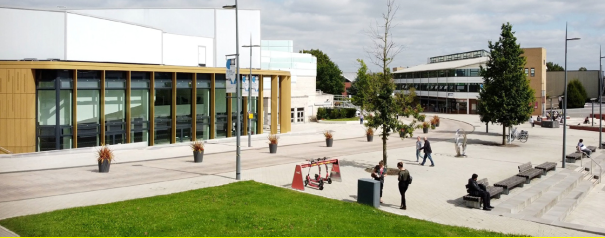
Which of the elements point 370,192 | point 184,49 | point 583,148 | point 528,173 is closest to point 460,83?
point 583,148

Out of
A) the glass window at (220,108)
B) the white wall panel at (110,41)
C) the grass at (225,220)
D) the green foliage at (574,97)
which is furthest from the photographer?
the green foliage at (574,97)

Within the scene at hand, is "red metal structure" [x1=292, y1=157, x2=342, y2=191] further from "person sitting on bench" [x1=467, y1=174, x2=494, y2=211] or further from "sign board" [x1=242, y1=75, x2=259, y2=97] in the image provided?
"sign board" [x1=242, y1=75, x2=259, y2=97]

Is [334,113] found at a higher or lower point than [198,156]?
higher

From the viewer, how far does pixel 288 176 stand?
21.0 metres

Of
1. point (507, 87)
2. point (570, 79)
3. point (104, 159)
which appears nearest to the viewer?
point (104, 159)

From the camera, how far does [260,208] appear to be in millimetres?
14141

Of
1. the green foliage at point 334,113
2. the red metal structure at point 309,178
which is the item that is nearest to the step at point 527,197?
the red metal structure at point 309,178

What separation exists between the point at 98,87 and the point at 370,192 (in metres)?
22.1

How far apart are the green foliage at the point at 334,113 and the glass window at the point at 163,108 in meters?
31.7

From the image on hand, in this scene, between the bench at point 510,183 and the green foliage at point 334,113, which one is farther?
the green foliage at point 334,113

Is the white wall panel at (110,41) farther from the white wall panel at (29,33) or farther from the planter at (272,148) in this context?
the planter at (272,148)

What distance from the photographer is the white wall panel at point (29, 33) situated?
2945 cm

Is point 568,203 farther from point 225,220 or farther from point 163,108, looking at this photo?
point 163,108

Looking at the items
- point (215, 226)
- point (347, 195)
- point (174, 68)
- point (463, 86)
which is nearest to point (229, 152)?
point (174, 68)
